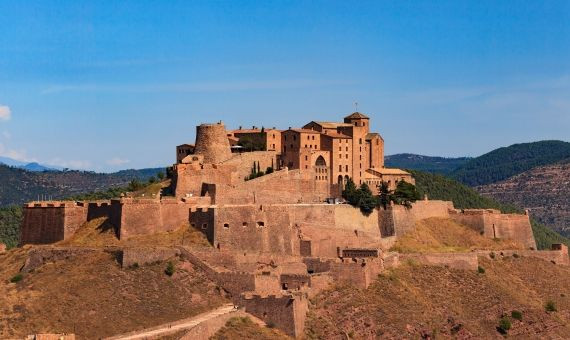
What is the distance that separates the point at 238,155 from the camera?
2963 inches

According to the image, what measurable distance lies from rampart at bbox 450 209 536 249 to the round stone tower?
19039 millimetres

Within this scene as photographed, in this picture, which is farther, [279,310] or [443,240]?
[443,240]

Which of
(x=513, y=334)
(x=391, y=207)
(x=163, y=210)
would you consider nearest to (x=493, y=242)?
(x=391, y=207)

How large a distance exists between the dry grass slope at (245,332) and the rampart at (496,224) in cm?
3271

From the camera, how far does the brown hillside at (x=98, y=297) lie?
52.9m

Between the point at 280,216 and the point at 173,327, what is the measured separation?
16263 millimetres

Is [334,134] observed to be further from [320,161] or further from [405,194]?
[405,194]

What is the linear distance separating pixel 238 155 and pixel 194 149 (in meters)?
2.98

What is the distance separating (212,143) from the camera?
A: 74375 millimetres

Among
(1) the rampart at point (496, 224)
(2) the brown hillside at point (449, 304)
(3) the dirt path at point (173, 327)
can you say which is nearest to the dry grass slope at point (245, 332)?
→ (3) the dirt path at point (173, 327)

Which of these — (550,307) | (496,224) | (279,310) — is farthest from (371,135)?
(279,310)

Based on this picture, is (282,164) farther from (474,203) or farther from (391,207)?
(474,203)

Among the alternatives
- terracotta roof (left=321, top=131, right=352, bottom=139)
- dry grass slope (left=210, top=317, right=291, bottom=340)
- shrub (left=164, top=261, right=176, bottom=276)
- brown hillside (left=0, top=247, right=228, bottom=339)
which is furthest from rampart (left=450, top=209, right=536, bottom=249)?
dry grass slope (left=210, top=317, right=291, bottom=340)

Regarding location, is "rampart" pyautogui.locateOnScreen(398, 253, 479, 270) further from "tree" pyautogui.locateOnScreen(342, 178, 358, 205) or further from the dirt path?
the dirt path
